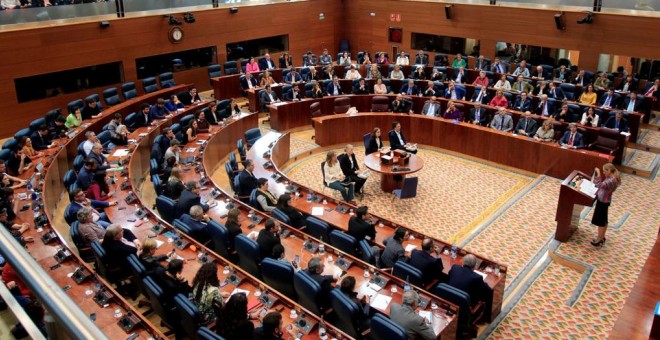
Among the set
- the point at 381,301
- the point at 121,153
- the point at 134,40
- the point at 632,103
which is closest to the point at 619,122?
the point at 632,103

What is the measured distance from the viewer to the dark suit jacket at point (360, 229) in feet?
27.1

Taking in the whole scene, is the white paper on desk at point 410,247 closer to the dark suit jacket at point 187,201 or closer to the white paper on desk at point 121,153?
the dark suit jacket at point 187,201

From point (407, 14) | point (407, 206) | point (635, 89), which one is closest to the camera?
point (407, 206)

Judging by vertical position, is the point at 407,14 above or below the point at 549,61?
above

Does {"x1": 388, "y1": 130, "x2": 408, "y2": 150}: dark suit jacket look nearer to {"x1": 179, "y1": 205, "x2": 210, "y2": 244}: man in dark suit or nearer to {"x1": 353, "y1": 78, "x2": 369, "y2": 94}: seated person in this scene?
{"x1": 353, "y1": 78, "x2": 369, "y2": 94}: seated person

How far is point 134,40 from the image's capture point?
57.1 ft

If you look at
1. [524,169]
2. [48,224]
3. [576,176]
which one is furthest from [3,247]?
[524,169]

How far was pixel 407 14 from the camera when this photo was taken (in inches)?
867

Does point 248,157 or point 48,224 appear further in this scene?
point 248,157

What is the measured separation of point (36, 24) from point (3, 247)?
16.0m

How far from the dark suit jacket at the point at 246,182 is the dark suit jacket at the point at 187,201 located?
1358 millimetres

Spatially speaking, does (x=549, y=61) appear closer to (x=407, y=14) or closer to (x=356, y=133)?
(x=407, y=14)

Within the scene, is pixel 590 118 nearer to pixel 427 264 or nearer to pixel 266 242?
pixel 427 264

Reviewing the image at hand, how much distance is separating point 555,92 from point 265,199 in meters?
9.97
